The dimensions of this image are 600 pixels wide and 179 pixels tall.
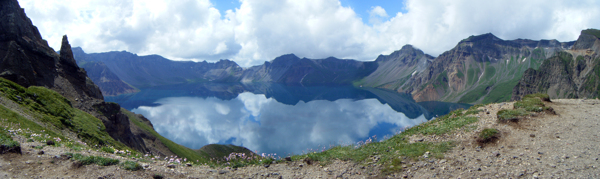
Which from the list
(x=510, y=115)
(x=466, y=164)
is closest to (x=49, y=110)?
(x=466, y=164)

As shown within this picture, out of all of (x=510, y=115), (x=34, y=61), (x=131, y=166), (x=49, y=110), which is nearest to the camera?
(x=131, y=166)

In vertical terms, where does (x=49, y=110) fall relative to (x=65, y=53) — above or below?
below

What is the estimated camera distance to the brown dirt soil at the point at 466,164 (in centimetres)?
1013

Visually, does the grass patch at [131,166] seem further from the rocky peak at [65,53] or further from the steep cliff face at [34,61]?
the rocky peak at [65,53]

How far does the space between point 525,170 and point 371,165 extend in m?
6.08

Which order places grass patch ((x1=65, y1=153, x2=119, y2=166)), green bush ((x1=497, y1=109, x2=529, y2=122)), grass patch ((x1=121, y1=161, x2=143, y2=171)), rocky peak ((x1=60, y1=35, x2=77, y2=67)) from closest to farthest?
1. grass patch ((x1=121, y1=161, x2=143, y2=171))
2. grass patch ((x1=65, y1=153, x2=119, y2=166))
3. green bush ((x1=497, y1=109, x2=529, y2=122))
4. rocky peak ((x1=60, y1=35, x2=77, y2=67))

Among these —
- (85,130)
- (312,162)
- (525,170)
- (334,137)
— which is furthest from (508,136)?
(334,137)

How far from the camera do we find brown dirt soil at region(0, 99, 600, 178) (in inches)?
399

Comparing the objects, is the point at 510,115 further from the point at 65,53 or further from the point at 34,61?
the point at 65,53

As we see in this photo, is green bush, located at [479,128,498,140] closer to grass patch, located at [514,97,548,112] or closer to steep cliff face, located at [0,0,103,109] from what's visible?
grass patch, located at [514,97,548,112]

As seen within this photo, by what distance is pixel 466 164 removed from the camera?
11.8m

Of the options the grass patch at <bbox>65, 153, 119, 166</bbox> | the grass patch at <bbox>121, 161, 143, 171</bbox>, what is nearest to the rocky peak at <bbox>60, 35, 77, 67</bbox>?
the grass patch at <bbox>65, 153, 119, 166</bbox>

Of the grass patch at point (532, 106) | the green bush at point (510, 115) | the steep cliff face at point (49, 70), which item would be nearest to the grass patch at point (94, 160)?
the green bush at point (510, 115)

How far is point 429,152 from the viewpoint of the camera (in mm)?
13492
